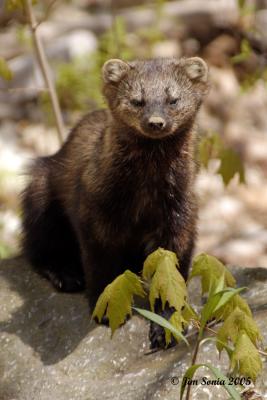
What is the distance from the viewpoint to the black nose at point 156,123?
5.18 m

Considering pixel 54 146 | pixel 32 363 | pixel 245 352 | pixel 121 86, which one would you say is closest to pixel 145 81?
pixel 121 86

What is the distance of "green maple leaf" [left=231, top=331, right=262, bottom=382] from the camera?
12.1 ft

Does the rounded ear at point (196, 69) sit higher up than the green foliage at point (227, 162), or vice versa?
the rounded ear at point (196, 69)

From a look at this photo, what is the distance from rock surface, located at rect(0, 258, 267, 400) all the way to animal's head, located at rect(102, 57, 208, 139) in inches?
54.6

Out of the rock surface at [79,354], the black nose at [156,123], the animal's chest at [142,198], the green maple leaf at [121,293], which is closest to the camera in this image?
the green maple leaf at [121,293]

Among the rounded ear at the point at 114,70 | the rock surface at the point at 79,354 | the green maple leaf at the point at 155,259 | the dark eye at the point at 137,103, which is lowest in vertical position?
the rock surface at the point at 79,354

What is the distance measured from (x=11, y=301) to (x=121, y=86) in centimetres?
186

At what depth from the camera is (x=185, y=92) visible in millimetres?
5707

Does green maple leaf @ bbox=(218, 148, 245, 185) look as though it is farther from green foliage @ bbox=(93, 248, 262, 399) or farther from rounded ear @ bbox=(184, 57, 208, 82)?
green foliage @ bbox=(93, 248, 262, 399)

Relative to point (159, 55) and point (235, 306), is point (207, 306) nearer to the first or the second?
point (235, 306)

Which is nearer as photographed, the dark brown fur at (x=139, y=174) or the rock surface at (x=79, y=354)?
the rock surface at (x=79, y=354)

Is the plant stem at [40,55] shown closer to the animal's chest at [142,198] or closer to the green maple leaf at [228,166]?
the green maple leaf at [228,166]

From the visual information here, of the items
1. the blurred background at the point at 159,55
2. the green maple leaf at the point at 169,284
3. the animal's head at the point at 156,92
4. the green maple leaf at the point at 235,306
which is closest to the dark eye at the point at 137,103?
the animal's head at the point at 156,92

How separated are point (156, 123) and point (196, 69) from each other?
3.17ft
